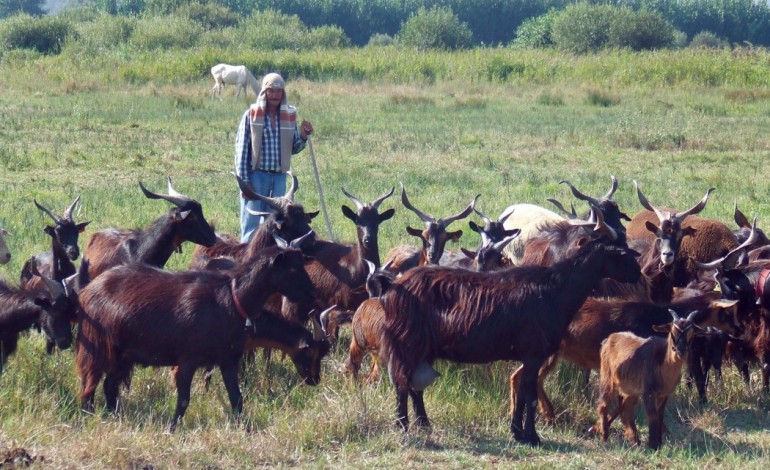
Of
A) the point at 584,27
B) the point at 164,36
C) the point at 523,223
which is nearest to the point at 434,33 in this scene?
the point at 584,27

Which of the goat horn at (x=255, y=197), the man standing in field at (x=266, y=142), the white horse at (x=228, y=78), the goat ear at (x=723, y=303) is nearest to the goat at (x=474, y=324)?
the goat ear at (x=723, y=303)

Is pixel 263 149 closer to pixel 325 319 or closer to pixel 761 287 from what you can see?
pixel 325 319

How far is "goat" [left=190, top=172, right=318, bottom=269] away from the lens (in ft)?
30.1

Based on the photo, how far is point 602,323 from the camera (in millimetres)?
8094

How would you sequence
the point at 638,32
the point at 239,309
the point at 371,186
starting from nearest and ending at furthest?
the point at 239,309 < the point at 371,186 < the point at 638,32

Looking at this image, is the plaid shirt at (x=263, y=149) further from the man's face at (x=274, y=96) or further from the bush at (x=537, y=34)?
the bush at (x=537, y=34)

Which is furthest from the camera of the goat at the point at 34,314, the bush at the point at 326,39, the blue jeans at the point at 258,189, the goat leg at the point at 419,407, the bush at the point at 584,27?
the bush at the point at 584,27

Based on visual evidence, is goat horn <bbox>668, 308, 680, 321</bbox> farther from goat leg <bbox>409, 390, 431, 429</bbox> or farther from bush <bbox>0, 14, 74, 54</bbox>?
bush <bbox>0, 14, 74, 54</bbox>

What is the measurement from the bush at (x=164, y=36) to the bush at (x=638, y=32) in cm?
1992

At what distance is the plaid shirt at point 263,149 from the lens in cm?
1030

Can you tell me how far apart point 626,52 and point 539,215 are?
3034 cm

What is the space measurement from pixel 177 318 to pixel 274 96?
3293mm

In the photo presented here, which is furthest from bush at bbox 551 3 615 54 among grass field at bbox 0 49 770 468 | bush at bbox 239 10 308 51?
grass field at bbox 0 49 770 468

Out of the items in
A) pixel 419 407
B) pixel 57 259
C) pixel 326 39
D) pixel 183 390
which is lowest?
pixel 419 407
